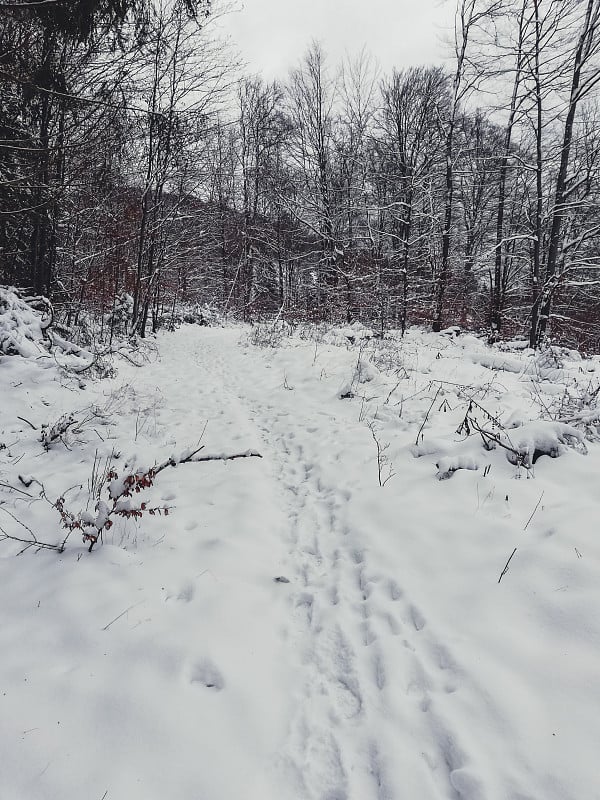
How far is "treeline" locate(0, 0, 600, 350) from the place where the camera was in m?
5.98

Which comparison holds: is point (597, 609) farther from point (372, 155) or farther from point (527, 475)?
point (372, 155)

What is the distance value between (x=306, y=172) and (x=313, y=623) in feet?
70.8

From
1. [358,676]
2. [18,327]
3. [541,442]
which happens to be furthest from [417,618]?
[18,327]

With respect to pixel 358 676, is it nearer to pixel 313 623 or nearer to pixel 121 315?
pixel 313 623

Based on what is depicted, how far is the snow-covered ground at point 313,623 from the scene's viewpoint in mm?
1524

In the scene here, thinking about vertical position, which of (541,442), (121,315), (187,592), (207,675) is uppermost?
(121,315)

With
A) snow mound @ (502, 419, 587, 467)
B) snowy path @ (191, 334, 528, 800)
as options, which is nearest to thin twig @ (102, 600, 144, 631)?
snowy path @ (191, 334, 528, 800)

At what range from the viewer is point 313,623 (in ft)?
7.58

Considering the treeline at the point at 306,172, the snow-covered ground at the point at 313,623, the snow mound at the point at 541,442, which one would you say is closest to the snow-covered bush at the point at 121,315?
the treeline at the point at 306,172

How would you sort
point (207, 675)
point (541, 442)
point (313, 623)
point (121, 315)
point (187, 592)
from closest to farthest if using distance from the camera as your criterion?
point (207, 675)
point (313, 623)
point (187, 592)
point (541, 442)
point (121, 315)

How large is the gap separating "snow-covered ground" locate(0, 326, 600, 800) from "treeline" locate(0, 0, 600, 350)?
430 cm

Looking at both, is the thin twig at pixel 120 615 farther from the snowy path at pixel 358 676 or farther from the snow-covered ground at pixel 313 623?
the snowy path at pixel 358 676

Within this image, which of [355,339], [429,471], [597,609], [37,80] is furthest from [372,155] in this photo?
[597,609]

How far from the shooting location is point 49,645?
1973mm
